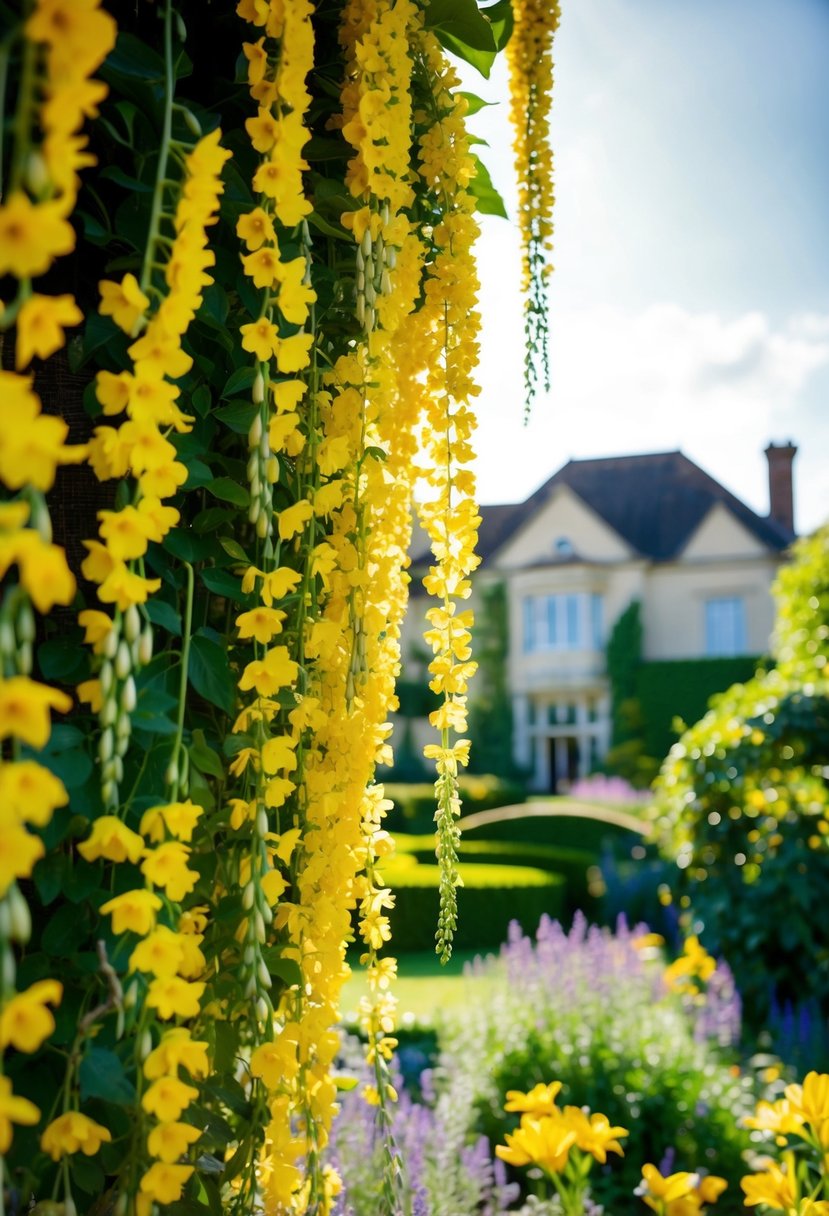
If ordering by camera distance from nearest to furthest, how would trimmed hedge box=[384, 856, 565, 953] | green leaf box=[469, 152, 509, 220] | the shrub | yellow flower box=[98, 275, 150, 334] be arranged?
yellow flower box=[98, 275, 150, 334] → green leaf box=[469, 152, 509, 220] → the shrub → trimmed hedge box=[384, 856, 565, 953]

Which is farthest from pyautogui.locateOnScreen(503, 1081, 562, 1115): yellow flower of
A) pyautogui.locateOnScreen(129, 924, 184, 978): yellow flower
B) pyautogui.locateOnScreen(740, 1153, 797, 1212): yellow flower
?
pyautogui.locateOnScreen(129, 924, 184, 978): yellow flower

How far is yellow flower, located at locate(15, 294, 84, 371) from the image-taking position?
22.5 inches

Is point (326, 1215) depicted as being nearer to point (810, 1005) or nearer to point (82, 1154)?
point (82, 1154)

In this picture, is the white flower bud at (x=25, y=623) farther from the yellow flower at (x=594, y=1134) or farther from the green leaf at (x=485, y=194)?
the yellow flower at (x=594, y=1134)

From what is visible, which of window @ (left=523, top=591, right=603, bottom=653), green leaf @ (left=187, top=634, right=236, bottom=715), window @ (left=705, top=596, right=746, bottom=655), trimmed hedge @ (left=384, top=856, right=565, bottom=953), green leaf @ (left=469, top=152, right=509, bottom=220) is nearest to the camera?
green leaf @ (left=187, top=634, right=236, bottom=715)

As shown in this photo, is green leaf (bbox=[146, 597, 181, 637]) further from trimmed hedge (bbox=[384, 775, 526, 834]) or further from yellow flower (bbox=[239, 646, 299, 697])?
trimmed hedge (bbox=[384, 775, 526, 834])

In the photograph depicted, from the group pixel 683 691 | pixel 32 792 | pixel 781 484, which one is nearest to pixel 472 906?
pixel 32 792

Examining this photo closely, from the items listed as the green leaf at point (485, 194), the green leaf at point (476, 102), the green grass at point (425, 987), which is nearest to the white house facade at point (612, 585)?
the green grass at point (425, 987)

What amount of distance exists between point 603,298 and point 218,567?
3.16 meters

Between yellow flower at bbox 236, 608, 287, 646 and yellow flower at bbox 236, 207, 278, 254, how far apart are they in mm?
366

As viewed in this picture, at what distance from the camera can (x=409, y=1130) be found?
97.3 inches

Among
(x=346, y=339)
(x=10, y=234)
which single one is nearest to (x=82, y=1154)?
(x=10, y=234)

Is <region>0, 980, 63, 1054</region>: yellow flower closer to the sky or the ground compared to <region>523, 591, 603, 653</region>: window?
closer to the ground

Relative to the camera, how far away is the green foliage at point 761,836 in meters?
4.14
